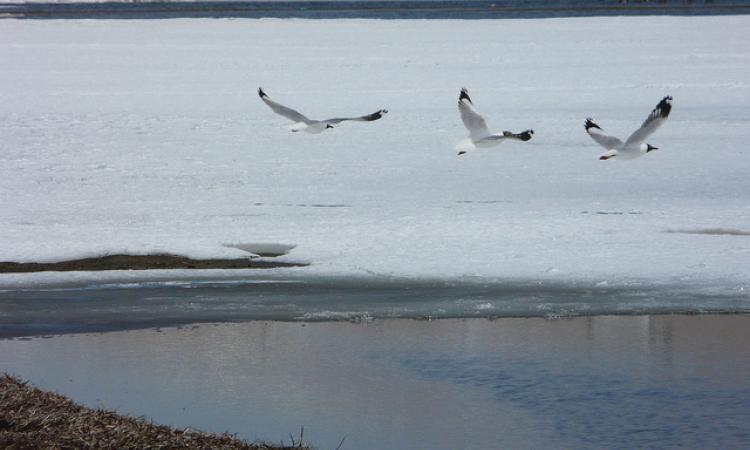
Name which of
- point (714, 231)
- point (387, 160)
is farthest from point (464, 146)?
point (387, 160)

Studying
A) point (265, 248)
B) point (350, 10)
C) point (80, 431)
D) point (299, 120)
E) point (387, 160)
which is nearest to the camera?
point (80, 431)

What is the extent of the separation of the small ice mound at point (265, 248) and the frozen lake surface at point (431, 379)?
2.21 meters

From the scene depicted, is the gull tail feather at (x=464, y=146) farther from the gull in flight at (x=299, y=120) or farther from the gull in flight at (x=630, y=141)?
the gull in flight at (x=630, y=141)

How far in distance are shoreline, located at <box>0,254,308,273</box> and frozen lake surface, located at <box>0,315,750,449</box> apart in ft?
6.07

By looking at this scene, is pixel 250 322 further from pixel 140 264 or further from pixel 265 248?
pixel 265 248

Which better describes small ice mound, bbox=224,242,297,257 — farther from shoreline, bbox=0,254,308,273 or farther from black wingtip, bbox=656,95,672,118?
black wingtip, bbox=656,95,672,118

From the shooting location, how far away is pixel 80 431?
16.3 feet

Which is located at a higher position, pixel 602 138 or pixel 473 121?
pixel 473 121

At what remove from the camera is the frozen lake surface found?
5531mm

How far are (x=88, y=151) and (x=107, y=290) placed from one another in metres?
5.76

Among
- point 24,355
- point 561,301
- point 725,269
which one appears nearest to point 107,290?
point 24,355

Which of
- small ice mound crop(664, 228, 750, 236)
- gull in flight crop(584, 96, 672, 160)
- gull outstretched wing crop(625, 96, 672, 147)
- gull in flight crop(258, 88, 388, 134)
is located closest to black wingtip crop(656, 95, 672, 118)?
gull outstretched wing crop(625, 96, 672, 147)

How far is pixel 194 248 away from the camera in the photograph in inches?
394

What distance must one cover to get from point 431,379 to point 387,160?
748 centimetres
